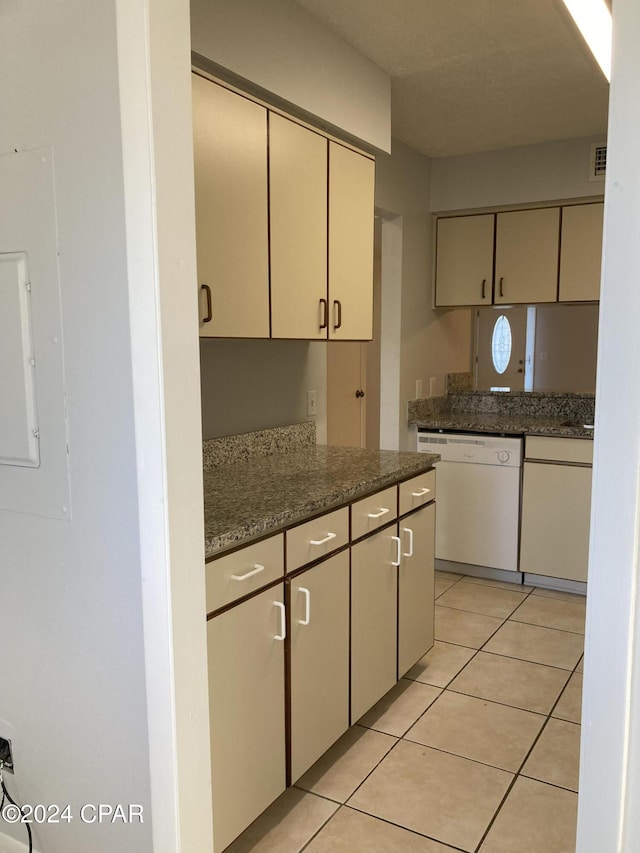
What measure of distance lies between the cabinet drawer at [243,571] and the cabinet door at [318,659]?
5.4 inches

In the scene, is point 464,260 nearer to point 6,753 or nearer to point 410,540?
point 410,540

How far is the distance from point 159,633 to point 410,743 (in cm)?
140

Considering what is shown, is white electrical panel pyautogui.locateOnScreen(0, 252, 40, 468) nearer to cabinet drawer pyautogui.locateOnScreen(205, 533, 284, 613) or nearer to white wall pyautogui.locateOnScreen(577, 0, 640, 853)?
cabinet drawer pyautogui.locateOnScreen(205, 533, 284, 613)

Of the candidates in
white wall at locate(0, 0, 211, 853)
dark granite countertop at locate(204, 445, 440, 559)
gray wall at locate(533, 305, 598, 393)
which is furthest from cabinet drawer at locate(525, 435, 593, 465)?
white wall at locate(0, 0, 211, 853)

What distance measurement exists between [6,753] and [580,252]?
12.2ft

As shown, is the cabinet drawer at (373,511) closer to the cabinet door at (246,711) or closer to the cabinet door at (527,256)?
the cabinet door at (246,711)

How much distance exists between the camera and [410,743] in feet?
7.88

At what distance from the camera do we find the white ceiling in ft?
7.50

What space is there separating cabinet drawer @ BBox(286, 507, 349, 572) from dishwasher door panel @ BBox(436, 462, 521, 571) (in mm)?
1978

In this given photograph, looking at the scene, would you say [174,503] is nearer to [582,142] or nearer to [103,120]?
[103,120]

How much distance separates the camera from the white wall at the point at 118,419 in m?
1.30

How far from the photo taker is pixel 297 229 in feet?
7.46

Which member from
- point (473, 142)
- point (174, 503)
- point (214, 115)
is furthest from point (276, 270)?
point (473, 142)

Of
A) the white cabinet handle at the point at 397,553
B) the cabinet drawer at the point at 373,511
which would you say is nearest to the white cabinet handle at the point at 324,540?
the cabinet drawer at the point at 373,511
